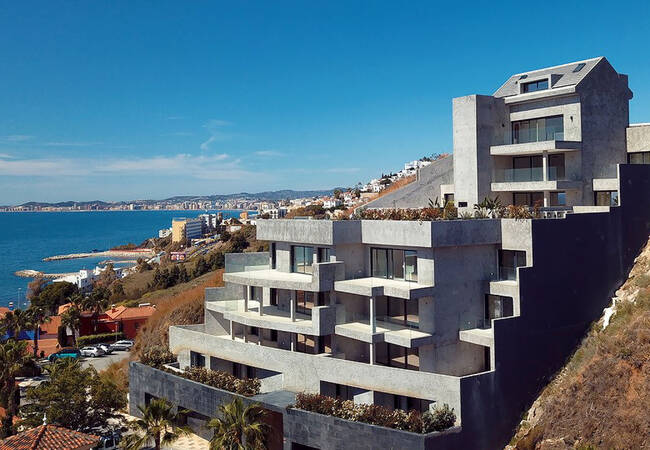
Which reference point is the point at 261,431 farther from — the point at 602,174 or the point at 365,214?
the point at 602,174

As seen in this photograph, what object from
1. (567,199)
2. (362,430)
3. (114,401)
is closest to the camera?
(362,430)

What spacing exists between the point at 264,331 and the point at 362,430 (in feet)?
36.3

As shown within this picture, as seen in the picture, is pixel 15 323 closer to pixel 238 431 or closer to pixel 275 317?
pixel 275 317

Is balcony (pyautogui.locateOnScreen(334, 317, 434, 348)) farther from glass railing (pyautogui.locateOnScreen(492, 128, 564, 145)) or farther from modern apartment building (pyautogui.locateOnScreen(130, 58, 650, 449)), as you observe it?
glass railing (pyautogui.locateOnScreen(492, 128, 564, 145))

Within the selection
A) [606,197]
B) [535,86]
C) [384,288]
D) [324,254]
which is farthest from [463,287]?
[535,86]

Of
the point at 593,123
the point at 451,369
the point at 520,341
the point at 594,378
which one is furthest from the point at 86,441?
the point at 593,123

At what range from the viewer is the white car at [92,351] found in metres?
51.5

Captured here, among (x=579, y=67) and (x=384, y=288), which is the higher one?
(x=579, y=67)

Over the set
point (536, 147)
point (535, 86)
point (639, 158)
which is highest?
point (535, 86)

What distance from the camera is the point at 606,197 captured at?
31641 mm

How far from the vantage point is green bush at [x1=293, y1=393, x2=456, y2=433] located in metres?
21.8

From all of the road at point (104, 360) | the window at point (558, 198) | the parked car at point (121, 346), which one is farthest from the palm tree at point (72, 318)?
the window at point (558, 198)

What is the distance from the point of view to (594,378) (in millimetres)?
23172

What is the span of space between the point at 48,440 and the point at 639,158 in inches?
1340
